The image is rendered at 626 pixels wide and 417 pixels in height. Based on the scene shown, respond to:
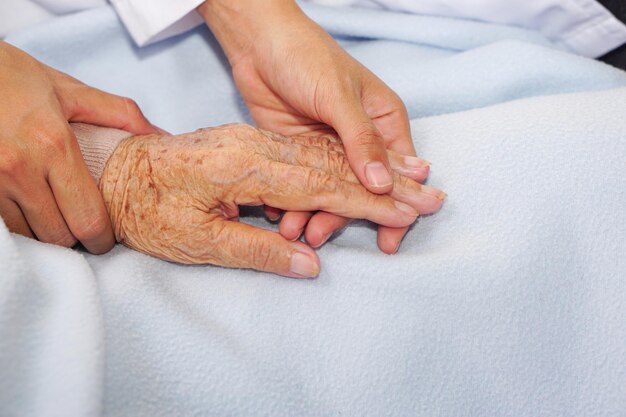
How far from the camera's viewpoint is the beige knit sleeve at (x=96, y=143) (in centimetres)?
86

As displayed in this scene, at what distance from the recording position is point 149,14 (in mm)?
1061

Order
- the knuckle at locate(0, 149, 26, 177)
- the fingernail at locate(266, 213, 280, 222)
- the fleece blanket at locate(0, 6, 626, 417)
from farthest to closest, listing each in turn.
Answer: the fingernail at locate(266, 213, 280, 222), the knuckle at locate(0, 149, 26, 177), the fleece blanket at locate(0, 6, 626, 417)

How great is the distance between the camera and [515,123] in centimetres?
81

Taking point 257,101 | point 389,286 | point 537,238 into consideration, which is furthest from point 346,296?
point 257,101

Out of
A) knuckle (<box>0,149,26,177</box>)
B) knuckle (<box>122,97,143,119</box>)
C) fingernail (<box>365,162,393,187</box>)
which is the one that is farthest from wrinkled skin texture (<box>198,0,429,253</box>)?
knuckle (<box>0,149,26,177</box>)

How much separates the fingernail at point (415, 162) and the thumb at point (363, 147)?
0.04 meters

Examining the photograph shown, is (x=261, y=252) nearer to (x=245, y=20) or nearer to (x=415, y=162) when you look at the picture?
(x=415, y=162)

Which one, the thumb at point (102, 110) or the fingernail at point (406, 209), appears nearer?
the fingernail at point (406, 209)

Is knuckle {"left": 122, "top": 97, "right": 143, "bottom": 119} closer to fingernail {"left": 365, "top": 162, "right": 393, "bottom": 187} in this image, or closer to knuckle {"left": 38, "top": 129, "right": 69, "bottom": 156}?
knuckle {"left": 38, "top": 129, "right": 69, "bottom": 156}

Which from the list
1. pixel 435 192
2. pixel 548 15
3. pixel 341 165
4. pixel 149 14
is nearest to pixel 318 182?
pixel 341 165

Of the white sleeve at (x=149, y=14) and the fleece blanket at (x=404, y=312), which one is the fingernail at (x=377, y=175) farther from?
the white sleeve at (x=149, y=14)

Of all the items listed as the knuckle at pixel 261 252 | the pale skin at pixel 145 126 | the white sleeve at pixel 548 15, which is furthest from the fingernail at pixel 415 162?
the white sleeve at pixel 548 15

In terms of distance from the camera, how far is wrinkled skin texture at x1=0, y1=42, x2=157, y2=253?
2.51ft

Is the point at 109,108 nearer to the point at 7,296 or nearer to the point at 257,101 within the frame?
the point at 257,101
